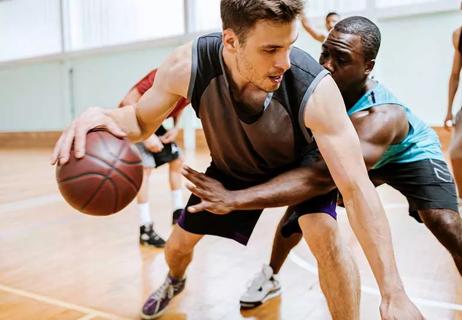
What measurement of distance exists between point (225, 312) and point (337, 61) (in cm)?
127

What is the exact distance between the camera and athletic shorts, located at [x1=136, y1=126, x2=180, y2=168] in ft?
12.0

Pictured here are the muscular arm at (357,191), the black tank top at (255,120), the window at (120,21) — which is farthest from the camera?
the window at (120,21)

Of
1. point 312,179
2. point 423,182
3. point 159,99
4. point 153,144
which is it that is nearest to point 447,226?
point 423,182

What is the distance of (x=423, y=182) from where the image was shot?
217 centimetres

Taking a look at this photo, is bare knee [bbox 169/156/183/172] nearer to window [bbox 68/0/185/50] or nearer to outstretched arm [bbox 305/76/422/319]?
outstretched arm [bbox 305/76/422/319]

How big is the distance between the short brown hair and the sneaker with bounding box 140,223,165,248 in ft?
6.98

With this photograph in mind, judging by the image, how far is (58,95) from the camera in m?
13.1

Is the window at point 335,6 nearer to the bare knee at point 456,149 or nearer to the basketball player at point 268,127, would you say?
the bare knee at point 456,149

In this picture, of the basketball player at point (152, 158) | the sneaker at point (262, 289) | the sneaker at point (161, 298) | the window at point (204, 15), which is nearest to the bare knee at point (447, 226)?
the sneaker at point (262, 289)

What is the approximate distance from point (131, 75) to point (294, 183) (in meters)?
10.4

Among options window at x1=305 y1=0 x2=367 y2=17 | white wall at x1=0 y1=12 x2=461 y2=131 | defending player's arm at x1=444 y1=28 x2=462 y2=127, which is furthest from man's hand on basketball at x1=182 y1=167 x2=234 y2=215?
window at x1=305 y1=0 x2=367 y2=17

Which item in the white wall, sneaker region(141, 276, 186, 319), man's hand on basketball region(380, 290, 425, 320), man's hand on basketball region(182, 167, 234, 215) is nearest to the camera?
man's hand on basketball region(380, 290, 425, 320)

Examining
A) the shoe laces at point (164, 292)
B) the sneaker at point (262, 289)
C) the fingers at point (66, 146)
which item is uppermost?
the fingers at point (66, 146)

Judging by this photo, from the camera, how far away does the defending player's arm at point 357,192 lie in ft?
4.78
